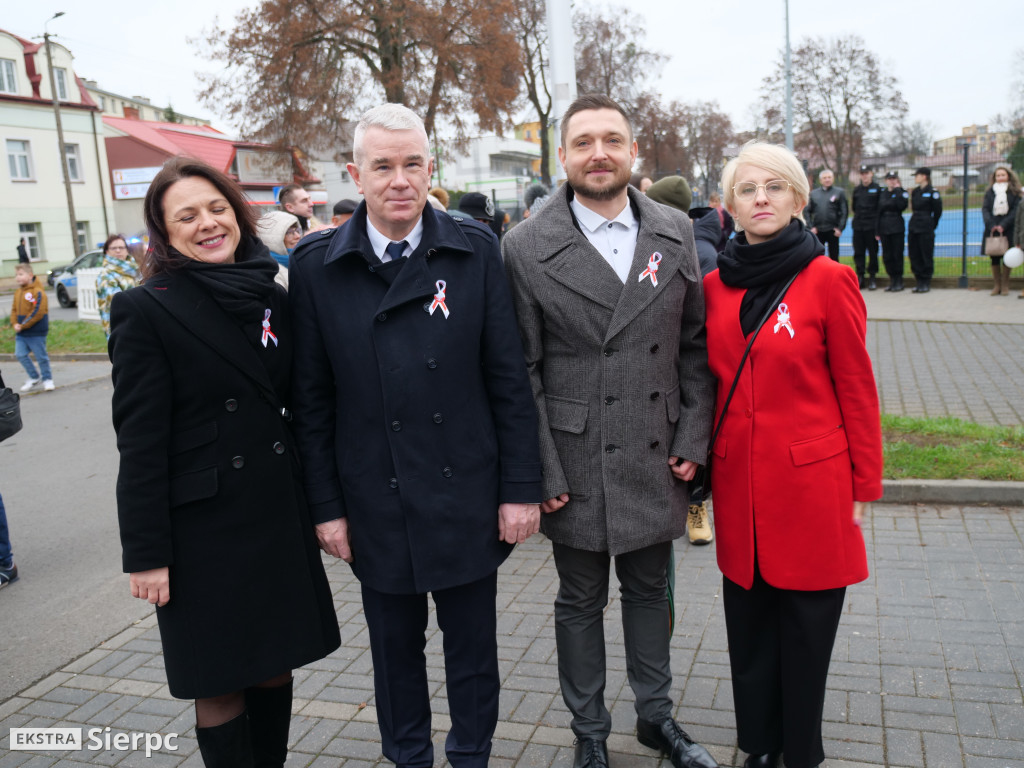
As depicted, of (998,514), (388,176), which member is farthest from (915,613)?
(388,176)

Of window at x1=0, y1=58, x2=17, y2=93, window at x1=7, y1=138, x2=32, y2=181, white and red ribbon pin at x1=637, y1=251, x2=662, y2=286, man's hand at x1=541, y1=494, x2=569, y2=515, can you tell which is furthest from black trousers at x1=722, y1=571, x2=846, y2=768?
window at x1=0, y1=58, x2=17, y2=93

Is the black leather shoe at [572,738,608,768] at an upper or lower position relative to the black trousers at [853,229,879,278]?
lower

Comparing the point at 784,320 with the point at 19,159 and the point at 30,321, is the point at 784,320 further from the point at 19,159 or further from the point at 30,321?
the point at 19,159

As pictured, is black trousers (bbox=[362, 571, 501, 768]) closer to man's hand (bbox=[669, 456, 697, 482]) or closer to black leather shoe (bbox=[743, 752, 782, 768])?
man's hand (bbox=[669, 456, 697, 482])

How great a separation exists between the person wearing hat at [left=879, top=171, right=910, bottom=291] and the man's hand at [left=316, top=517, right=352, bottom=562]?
45.6 ft

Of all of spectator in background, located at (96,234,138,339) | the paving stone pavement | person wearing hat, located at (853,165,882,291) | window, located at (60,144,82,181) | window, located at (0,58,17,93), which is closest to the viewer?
the paving stone pavement

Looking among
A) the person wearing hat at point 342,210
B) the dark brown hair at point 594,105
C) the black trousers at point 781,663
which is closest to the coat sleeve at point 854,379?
the black trousers at point 781,663

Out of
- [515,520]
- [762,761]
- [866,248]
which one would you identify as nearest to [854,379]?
[515,520]

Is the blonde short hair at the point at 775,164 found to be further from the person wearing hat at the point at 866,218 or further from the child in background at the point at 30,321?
the person wearing hat at the point at 866,218

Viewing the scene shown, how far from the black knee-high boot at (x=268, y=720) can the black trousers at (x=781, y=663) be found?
1582 mm

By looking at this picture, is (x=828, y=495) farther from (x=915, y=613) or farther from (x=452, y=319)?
(x=915, y=613)

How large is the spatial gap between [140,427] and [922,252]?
48.8 feet

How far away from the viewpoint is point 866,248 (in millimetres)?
15688

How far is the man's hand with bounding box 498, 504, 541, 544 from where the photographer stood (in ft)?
9.43
